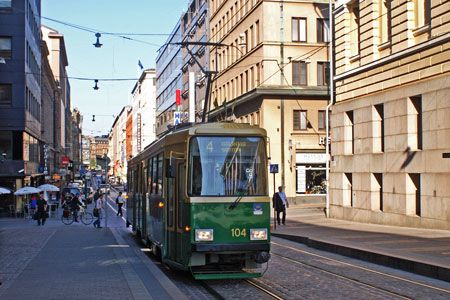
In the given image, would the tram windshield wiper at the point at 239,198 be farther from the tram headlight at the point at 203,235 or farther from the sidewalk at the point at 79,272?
the sidewalk at the point at 79,272

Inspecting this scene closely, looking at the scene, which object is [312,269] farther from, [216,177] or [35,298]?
[35,298]

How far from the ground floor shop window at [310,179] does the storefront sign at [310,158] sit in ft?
1.08

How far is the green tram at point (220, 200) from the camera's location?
37.3ft

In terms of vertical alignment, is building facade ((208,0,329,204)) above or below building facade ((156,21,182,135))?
below

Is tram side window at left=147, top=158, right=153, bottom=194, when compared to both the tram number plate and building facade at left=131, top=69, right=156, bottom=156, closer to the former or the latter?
the tram number plate

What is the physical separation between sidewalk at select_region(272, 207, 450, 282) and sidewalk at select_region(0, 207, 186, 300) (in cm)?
544

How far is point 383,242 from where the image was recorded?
17.9 m

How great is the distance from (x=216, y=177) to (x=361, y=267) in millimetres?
4899

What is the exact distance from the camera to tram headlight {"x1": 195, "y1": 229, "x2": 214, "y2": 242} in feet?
37.0

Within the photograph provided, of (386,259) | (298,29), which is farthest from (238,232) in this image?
(298,29)

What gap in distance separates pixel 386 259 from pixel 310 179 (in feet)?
96.9

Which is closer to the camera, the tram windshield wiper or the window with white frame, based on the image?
the tram windshield wiper

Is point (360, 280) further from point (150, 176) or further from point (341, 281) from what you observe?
point (150, 176)

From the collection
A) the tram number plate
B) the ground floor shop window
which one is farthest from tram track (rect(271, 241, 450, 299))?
the ground floor shop window
